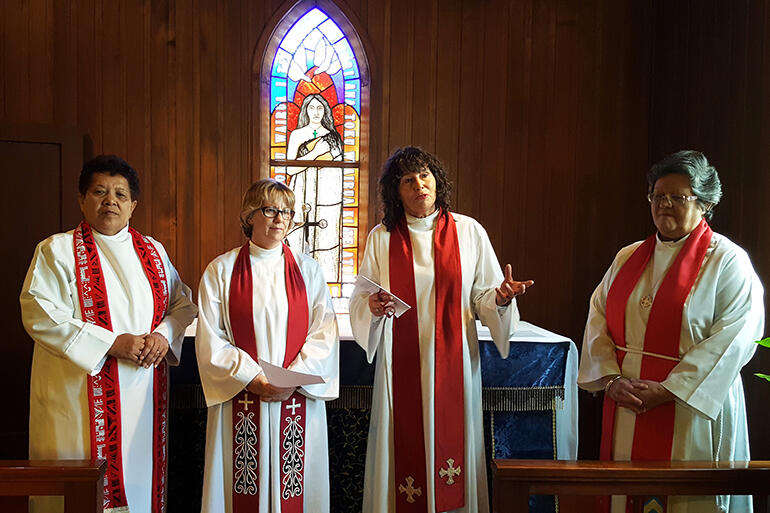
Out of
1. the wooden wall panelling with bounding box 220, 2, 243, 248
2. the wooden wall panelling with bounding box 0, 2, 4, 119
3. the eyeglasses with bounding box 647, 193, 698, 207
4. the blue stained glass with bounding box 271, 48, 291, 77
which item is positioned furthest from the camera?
the blue stained glass with bounding box 271, 48, 291, 77

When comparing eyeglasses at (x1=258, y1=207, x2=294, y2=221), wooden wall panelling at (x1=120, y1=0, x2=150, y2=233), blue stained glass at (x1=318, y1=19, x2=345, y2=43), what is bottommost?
eyeglasses at (x1=258, y1=207, x2=294, y2=221)

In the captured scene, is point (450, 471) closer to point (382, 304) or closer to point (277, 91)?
point (382, 304)

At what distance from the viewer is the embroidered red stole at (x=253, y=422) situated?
248 centimetres

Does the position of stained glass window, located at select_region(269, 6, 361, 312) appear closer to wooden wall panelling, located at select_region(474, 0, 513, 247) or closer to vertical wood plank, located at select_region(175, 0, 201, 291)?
vertical wood plank, located at select_region(175, 0, 201, 291)

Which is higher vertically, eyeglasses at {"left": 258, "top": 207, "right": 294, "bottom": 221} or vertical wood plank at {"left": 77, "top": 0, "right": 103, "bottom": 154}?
vertical wood plank at {"left": 77, "top": 0, "right": 103, "bottom": 154}

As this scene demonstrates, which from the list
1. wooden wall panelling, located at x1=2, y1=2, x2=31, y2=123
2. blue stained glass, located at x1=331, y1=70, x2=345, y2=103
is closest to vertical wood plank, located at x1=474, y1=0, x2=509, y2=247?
blue stained glass, located at x1=331, y1=70, x2=345, y2=103

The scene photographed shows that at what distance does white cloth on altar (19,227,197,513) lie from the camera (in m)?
2.40

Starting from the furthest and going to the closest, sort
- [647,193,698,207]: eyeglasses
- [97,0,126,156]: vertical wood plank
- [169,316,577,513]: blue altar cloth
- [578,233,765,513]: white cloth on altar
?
1. [97,0,126,156]: vertical wood plank
2. [169,316,577,513]: blue altar cloth
3. [647,193,698,207]: eyeglasses
4. [578,233,765,513]: white cloth on altar

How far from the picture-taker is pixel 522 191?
4.73 metres

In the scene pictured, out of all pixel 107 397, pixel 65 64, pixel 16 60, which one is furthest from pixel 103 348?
pixel 16 60

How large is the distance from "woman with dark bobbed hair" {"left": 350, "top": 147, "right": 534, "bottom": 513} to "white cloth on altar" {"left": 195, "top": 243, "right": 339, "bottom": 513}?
0.25 metres

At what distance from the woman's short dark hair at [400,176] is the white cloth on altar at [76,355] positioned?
3.54ft

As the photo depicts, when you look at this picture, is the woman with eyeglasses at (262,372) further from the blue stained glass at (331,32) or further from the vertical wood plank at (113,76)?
the blue stained glass at (331,32)

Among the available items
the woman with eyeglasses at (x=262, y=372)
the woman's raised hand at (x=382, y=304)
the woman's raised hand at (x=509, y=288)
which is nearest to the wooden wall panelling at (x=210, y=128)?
the woman with eyeglasses at (x=262, y=372)
